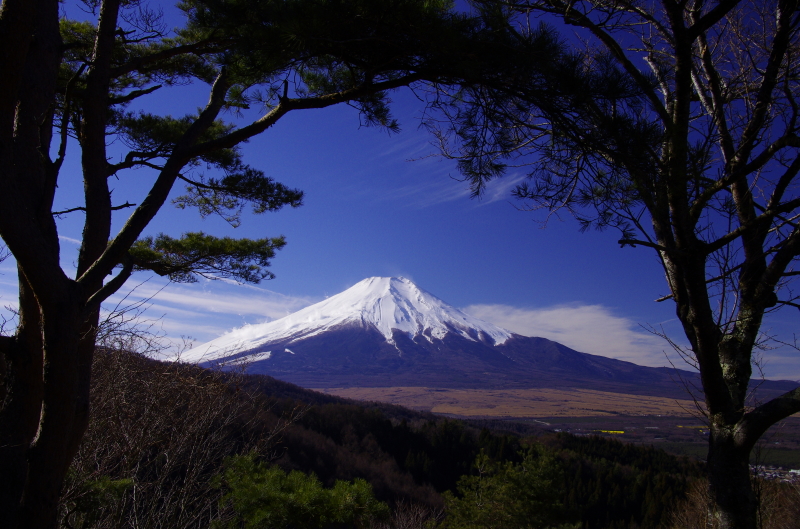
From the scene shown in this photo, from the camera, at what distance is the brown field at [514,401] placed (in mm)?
80438

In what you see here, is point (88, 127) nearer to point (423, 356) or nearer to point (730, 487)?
point (730, 487)

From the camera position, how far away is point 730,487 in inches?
81.0

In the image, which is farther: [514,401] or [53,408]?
[514,401]

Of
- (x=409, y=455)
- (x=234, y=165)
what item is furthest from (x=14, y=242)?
(x=409, y=455)

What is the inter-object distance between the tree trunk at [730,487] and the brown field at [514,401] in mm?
73679

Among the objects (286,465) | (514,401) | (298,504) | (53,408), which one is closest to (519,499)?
(286,465)

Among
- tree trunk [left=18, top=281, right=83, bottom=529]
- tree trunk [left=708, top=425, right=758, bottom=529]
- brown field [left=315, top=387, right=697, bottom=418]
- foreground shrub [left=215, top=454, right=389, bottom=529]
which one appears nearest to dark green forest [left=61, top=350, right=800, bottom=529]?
foreground shrub [left=215, top=454, right=389, bottom=529]

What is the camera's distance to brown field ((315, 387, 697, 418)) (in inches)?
3167

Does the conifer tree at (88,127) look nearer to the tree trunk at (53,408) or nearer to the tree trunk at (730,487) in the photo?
the tree trunk at (53,408)

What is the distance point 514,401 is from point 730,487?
102151 millimetres

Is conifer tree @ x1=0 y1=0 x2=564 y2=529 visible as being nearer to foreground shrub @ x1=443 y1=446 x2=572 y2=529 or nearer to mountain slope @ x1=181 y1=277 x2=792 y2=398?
foreground shrub @ x1=443 y1=446 x2=572 y2=529

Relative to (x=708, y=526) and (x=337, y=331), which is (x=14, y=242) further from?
(x=337, y=331)

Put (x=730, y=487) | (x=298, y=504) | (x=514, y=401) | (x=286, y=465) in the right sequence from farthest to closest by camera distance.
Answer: (x=514, y=401) < (x=286, y=465) < (x=298, y=504) < (x=730, y=487)

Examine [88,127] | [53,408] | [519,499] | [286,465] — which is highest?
[88,127]
